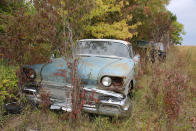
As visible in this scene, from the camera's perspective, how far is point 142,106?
11.9 feet

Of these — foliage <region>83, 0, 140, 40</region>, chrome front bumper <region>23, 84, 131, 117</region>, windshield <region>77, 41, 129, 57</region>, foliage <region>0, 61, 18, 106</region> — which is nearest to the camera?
chrome front bumper <region>23, 84, 131, 117</region>

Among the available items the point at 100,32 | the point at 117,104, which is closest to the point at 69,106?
the point at 117,104

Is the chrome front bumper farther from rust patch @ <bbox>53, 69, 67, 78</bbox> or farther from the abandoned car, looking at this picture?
rust patch @ <bbox>53, 69, 67, 78</bbox>

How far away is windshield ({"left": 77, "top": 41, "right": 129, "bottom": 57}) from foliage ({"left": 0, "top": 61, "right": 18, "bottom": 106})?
172 cm

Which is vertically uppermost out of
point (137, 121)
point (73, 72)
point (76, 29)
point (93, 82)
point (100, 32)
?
point (100, 32)

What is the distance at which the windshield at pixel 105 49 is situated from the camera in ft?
13.1

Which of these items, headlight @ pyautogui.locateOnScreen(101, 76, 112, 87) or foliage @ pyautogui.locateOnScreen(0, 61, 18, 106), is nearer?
headlight @ pyautogui.locateOnScreen(101, 76, 112, 87)

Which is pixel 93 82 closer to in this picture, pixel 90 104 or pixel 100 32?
pixel 90 104

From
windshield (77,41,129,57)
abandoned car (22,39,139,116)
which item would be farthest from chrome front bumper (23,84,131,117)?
windshield (77,41,129,57)

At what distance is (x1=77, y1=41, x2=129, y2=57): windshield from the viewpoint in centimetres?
398

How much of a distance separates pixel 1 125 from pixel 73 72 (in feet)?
5.34

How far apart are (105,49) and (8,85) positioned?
2.40 metres

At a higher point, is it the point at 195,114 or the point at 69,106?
the point at 69,106

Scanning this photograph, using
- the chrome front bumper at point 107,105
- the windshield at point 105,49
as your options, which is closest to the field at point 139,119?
the chrome front bumper at point 107,105
